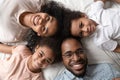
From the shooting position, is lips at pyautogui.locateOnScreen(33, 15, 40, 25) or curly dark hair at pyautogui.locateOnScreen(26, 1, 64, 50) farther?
curly dark hair at pyautogui.locateOnScreen(26, 1, 64, 50)

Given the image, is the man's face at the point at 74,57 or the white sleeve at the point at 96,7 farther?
the white sleeve at the point at 96,7

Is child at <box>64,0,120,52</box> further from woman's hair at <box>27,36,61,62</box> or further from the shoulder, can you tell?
the shoulder

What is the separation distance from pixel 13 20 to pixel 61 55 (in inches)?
13.3

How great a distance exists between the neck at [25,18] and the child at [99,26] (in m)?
0.20

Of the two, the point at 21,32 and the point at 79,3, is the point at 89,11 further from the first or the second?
the point at 21,32

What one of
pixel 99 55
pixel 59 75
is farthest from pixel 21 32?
pixel 99 55

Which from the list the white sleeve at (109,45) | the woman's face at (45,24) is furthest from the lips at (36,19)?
the white sleeve at (109,45)

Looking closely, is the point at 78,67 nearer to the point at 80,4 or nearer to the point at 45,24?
the point at 45,24

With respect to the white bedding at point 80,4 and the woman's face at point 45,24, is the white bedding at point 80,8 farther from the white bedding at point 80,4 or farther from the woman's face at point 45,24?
the woman's face at point 45,24

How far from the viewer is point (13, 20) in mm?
1414

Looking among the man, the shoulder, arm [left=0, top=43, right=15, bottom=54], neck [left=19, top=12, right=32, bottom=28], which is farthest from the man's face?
arm [left=0, top=43, right=15, bottom=54]

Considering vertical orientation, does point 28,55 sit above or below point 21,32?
below

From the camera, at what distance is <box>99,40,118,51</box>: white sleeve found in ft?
4.34

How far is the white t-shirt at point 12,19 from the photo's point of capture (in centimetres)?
140
